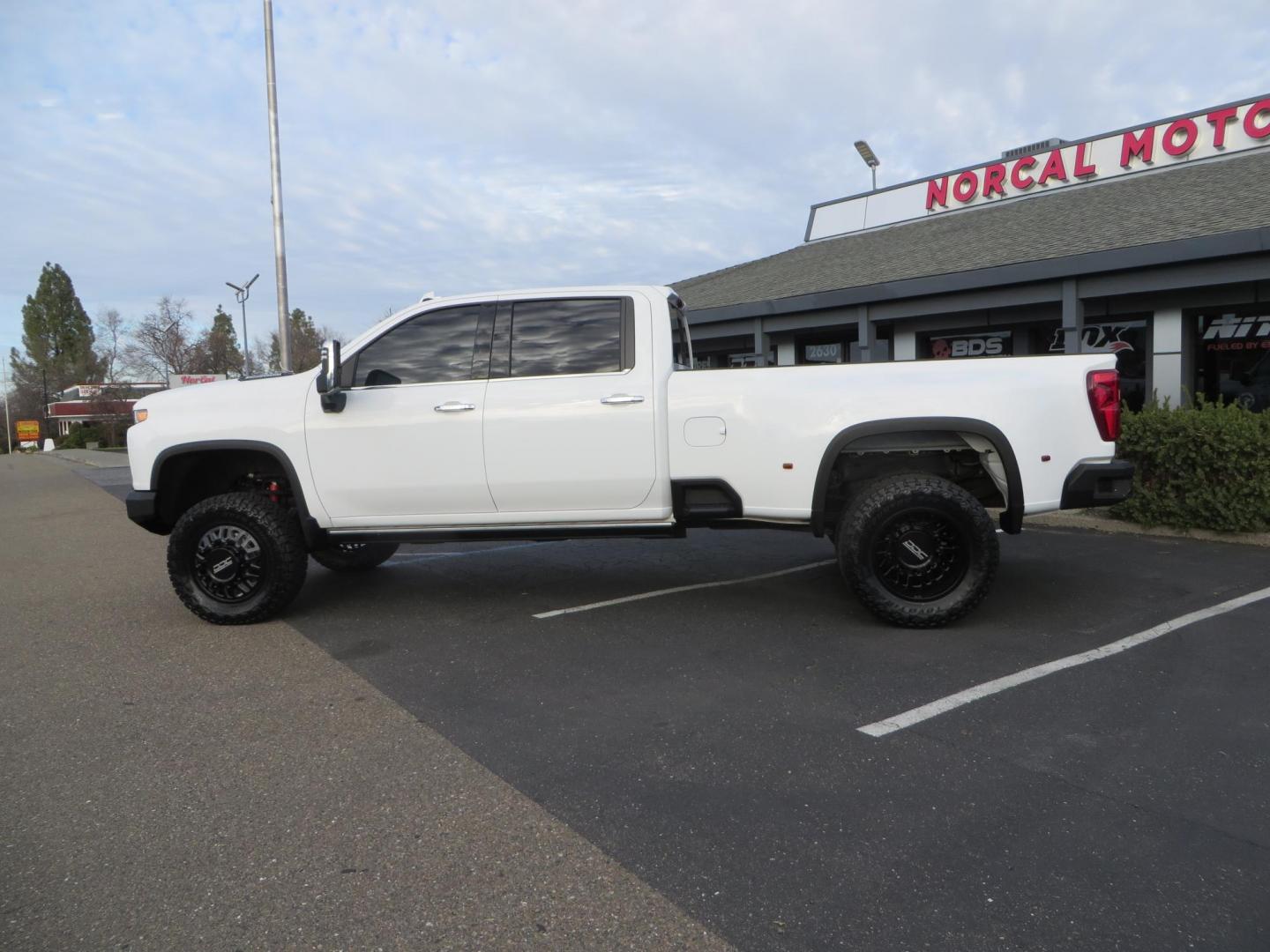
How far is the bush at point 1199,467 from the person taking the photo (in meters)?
7.71

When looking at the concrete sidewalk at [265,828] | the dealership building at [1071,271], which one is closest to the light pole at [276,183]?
the dealership building at [1071,271]

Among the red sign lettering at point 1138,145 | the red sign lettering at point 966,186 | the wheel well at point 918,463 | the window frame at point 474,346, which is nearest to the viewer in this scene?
the wheel well at point 918,463

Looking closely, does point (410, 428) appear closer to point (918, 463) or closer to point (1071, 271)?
point (918, 463)

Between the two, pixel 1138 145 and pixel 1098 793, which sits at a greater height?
pixel 1138 145

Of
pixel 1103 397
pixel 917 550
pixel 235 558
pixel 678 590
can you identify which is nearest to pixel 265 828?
pixel 235 558

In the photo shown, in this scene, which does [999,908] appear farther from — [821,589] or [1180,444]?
[1180,444]

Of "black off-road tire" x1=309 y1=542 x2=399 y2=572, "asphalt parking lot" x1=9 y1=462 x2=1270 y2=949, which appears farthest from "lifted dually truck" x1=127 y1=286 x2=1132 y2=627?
"black off-road tire" x1=309 y1=542 x2=399 y2=572

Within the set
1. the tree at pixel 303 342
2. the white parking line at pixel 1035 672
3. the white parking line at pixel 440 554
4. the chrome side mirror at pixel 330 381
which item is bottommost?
the white parking line at pixel 1035 672

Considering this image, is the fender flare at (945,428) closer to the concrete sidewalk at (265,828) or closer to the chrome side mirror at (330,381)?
the concrete sidewalk at (265,828)

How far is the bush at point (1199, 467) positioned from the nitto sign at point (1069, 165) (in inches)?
348

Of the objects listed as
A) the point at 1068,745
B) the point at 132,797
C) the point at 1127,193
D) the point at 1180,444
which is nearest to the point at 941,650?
the point at 1068,745

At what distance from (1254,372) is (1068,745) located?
12.5 meters

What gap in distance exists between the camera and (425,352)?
18.8 ft

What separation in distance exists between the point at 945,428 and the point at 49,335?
342 feet
